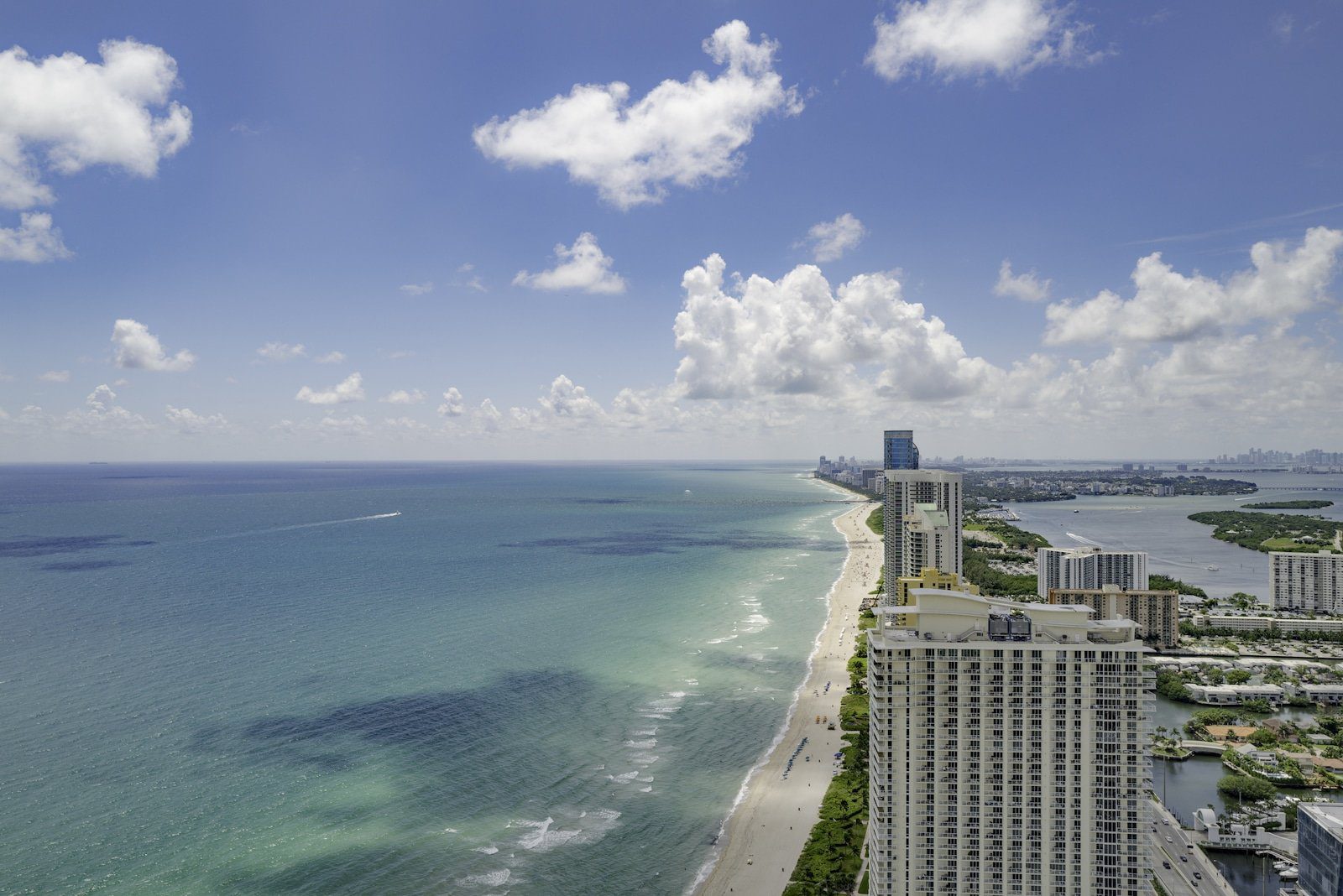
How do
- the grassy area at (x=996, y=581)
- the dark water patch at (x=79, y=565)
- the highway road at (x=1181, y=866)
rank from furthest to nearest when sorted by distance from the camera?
the grassy area at (x=996, y=581)
the dark water patch at (x=79, y=565)
the highway road at (x=1181, y=866)

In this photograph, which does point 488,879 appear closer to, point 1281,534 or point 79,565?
point 79,565

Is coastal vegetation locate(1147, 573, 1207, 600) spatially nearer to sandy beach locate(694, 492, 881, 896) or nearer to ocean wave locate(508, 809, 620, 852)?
sandy beach locate(694, 492, 881, 896)

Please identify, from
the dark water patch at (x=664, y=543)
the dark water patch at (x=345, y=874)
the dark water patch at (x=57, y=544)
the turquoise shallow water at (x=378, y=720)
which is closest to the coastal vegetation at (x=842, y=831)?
the turquoise shallow water at (x=378, y=720)

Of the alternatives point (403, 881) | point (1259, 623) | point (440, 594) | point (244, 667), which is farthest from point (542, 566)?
point (1259, 623)

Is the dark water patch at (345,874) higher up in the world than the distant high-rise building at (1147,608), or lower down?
lower down

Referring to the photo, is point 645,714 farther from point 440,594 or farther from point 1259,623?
point 1259,623

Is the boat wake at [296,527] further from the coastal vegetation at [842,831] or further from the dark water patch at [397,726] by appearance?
the coastal vegetation at [842,831]
